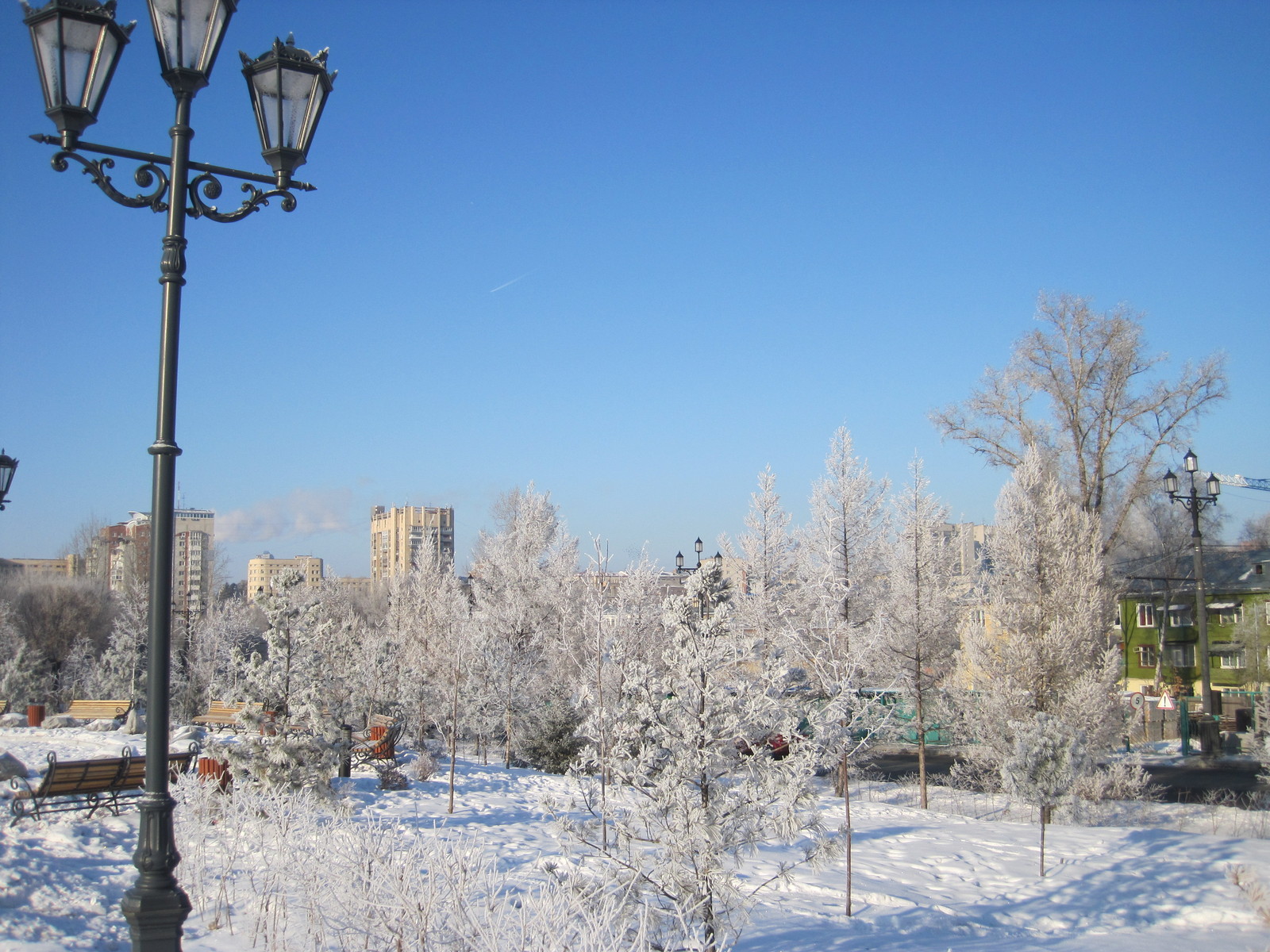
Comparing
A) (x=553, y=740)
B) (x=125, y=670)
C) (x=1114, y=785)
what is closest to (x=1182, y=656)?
(x=1114, y=785)

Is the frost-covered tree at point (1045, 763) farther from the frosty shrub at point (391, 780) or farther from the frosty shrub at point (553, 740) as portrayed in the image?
the frosty shrub at point (553, 740)

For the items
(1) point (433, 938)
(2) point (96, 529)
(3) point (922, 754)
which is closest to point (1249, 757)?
(3) point (922, 754)

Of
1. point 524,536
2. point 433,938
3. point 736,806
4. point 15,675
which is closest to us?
point 433,938

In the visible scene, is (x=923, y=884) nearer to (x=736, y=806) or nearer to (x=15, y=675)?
(x=736, y=806)

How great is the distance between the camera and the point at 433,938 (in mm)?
5223

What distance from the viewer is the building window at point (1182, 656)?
41.2 metres

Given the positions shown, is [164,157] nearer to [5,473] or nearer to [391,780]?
[5,473]

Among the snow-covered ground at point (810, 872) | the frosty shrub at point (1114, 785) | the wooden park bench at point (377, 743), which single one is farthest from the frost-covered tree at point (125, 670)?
the frosty shrub at point (1114, 785)

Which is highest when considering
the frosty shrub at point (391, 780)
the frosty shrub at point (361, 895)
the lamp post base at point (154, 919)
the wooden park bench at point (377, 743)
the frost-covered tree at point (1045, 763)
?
the lamp post base at point (154, 919)

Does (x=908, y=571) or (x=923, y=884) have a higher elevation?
(x=908, y=571)

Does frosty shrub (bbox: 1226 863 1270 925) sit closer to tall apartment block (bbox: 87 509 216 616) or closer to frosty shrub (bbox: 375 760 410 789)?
frosty shrub (bbox: 375 760 410 789)

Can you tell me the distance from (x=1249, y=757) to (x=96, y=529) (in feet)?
223

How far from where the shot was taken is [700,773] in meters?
7.88

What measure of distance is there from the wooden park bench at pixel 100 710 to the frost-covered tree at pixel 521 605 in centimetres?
844
